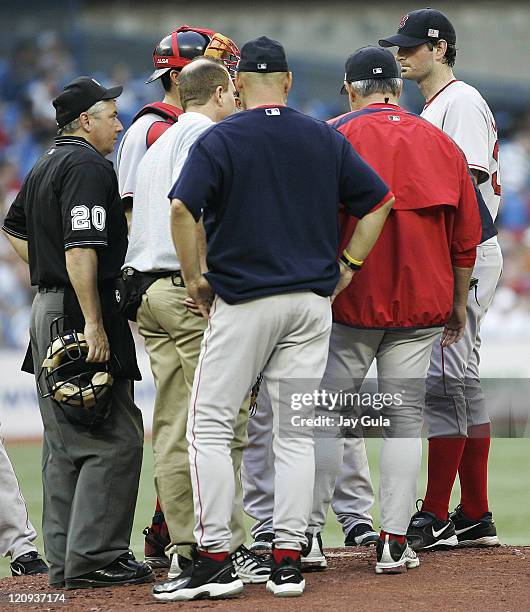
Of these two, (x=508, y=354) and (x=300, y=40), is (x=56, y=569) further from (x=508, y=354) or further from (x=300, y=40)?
(x=300, y=40)

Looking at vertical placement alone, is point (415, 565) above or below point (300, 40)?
below

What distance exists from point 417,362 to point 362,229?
2.18 feet

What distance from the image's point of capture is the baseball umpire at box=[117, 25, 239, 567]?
499cm

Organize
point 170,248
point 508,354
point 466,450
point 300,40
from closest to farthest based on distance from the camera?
1. point 170,248
2. point 466,450
3. point 508,354
4. point 300,40

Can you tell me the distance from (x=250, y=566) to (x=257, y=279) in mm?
1218

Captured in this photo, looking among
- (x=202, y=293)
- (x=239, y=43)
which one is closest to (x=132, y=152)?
(x=202, y=293)

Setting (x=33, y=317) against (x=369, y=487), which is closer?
(x=33, y=317)

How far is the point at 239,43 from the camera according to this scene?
1934 centimetres

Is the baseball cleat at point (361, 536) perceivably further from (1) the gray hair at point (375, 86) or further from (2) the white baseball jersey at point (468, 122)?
(1) the gray hair at point (375, 86)

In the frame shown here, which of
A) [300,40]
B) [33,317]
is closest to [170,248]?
[33,317]

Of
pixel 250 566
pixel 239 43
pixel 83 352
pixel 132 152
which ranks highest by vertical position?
pixel 239 43

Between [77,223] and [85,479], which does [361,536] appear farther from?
[77,223]

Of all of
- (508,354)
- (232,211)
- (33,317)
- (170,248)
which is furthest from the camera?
(508,354)

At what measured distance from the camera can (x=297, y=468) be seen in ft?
13.6
